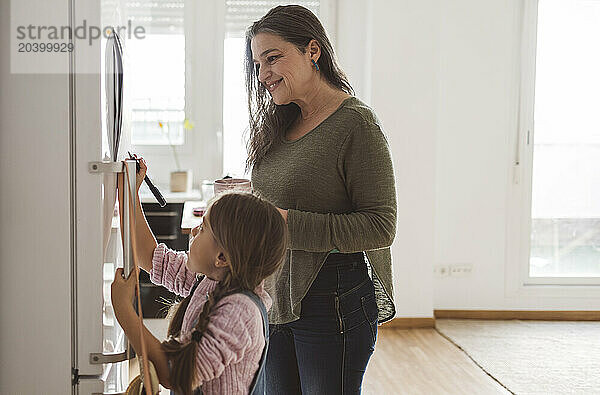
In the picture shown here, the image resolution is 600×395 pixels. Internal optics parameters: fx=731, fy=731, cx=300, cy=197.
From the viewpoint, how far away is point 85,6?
55.4 inches

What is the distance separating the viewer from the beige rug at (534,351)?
3.46 metres

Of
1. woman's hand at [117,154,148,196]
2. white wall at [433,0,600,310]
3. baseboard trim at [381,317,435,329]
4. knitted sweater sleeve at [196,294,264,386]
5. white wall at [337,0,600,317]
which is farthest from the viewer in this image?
white wall at [433,0,600,310]

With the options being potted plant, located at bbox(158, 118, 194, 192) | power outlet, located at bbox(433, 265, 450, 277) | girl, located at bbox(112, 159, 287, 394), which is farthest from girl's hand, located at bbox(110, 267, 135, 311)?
power outlet, located at bbox(433, 265, 450, 277)

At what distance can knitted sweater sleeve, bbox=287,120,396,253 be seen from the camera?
152 centimetres

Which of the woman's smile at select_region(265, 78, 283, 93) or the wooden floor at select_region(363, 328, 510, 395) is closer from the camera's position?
the woman's smile at select_region(265, 78, 283, 93)

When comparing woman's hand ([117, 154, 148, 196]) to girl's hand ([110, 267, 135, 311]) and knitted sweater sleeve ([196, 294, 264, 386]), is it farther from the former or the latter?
knitted sweater sleeve ([196, 294, 264, 386])

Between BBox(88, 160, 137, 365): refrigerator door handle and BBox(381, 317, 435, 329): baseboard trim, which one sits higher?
BBox(88, 160, 137, 365): refrigerator door handle

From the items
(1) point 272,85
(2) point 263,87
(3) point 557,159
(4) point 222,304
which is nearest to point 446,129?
(3) point 557,159

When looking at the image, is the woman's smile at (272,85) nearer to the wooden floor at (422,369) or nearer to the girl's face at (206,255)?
the girl's face at (206,255)

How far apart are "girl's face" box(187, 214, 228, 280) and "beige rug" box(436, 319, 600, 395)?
91.4 inches

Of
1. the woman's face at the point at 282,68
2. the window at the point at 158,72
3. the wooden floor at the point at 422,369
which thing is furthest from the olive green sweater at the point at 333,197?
the window at the point at 158,72

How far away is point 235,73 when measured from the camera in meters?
4.86

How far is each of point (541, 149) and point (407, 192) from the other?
105 cm

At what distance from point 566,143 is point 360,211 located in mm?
3612
